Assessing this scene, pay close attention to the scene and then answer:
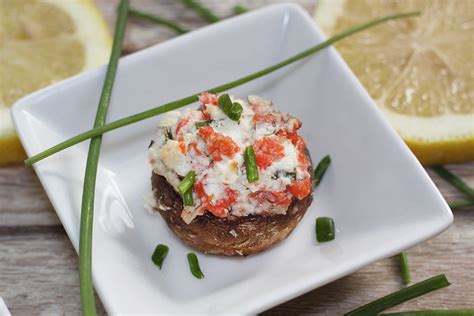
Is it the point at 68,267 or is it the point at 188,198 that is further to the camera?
the point at 68,267

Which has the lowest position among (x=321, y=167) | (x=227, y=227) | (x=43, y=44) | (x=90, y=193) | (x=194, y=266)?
(x=321, y=167)

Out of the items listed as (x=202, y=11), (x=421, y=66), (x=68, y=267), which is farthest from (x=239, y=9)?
(x=68, y=267)

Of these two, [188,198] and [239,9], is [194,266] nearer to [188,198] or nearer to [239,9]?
[188,198]

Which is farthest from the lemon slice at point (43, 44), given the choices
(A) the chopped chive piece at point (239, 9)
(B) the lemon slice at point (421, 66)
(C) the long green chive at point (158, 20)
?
(B) the lemon slice at point (421, 66)

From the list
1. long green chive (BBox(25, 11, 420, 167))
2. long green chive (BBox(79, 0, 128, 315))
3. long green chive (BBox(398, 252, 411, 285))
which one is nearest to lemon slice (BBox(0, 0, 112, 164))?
long green chive (BBox(79, 0, 128, 315))

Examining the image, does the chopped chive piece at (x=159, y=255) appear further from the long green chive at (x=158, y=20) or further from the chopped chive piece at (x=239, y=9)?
the chopped chive piece at (x=239, y=9)

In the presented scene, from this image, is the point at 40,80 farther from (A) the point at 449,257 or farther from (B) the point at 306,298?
(A) the point at 449,257
